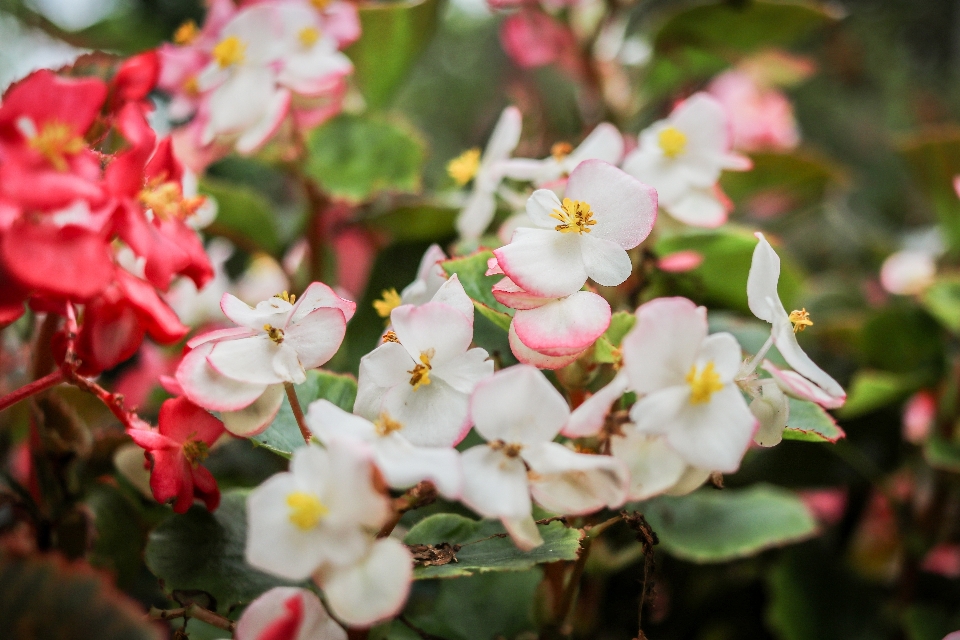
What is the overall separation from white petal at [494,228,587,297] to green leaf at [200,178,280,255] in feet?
1.14

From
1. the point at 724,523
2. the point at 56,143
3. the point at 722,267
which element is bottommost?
the point at 724,523

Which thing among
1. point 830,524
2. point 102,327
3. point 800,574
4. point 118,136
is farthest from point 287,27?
point 830,524

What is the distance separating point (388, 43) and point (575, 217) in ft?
1.37

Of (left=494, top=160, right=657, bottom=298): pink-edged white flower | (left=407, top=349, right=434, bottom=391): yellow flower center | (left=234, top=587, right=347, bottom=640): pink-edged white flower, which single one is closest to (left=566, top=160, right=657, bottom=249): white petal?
(left=494, top=160, right=657, bottom=298): pink-edged white flower

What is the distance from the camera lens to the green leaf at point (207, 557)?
39cm

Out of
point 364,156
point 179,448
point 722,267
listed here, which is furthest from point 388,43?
point 179,448

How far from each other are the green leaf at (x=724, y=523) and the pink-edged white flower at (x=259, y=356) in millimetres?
277

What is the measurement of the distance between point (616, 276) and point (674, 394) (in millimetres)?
74

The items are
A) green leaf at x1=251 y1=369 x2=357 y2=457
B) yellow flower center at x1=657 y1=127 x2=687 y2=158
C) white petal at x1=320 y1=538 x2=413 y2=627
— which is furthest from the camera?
yellow flower center at x1=657 y1=127 x2=687 y2=158

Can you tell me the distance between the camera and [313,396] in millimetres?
424

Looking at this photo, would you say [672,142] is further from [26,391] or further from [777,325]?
[26,391]

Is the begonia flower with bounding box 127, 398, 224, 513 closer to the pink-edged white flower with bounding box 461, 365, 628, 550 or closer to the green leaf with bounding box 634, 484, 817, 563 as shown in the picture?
the pink-edged white flower with bounding box 461, 365, 628, 550

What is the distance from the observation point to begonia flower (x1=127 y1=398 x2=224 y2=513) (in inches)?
14.2

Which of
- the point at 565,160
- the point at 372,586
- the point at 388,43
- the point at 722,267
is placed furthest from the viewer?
the point at 388,43
